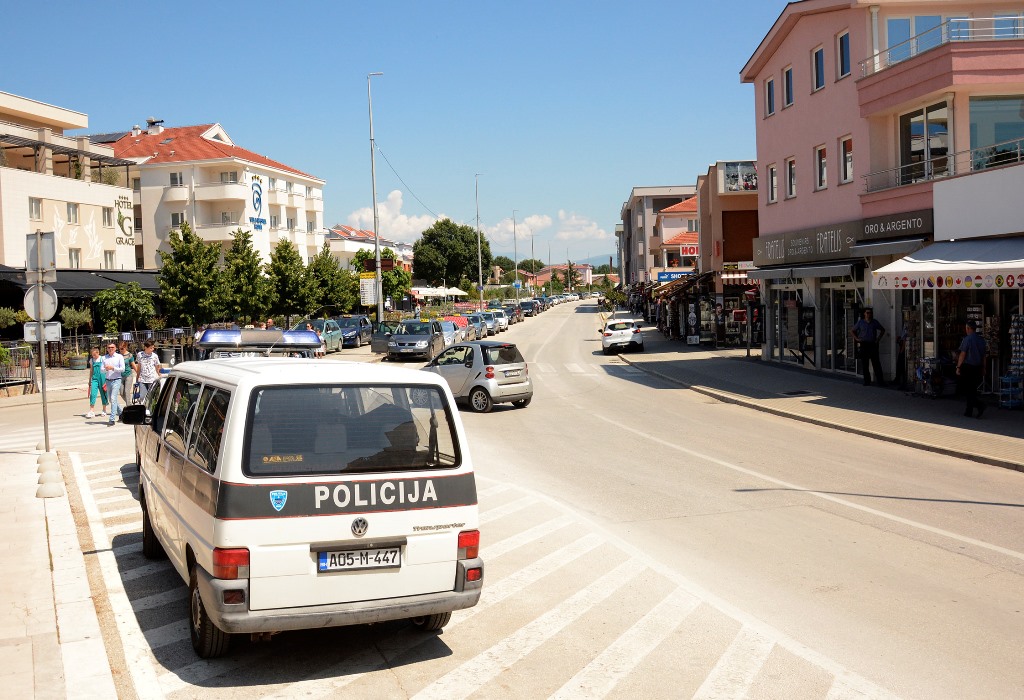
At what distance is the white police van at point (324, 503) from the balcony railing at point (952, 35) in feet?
60.0

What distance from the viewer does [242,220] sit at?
63594 mm

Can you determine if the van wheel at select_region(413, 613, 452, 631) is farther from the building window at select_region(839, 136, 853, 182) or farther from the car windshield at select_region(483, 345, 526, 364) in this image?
the building window at select_region(839, 136, 853, 182)

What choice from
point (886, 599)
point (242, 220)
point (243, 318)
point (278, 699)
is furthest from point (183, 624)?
point (242, 220)

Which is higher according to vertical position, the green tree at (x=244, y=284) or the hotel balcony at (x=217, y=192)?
the hotel balcony at (x=217, y=192)

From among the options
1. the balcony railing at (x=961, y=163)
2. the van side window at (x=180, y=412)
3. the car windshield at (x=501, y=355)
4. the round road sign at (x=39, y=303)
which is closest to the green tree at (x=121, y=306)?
the car windshield at (x=501, y=355)

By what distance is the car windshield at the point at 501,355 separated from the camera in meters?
21.5

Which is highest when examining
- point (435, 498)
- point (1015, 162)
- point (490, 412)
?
point (1015, 162)

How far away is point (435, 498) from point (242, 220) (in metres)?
61.3

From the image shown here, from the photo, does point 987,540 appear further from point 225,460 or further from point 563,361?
point 563,361

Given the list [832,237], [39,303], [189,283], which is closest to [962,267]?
[832,237]

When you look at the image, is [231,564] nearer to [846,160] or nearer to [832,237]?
[832,237]

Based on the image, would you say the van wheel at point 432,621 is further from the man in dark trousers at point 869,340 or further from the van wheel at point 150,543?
the man in dark trousers at point 869,340

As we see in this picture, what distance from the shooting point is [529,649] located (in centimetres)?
618

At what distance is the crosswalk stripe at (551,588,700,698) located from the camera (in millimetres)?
5492
